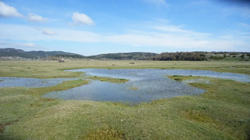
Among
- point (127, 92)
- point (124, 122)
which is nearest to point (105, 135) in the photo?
point (124, 122)

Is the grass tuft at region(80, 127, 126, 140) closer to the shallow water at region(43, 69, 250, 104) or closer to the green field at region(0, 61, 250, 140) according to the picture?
the green field at region(0, 61, 250, 140)

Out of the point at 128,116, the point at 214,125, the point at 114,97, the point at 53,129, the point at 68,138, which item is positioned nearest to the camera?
the point at 68,138

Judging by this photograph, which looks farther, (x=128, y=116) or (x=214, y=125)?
(x=128, y=116)

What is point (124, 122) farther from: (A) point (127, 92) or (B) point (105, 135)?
(A) point (127, 92)

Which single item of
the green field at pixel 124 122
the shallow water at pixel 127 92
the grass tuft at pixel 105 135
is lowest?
the shallow water at pixel 127 92

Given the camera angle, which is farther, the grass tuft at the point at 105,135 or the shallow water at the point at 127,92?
the shallow water at the point at 127,92

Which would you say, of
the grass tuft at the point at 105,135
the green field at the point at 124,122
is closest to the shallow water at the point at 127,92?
the green field at the point at 124,122

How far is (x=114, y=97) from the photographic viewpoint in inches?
1035

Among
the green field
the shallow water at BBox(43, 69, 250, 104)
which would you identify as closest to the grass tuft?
the green field

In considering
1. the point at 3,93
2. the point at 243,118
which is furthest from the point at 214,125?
the point at 3,93

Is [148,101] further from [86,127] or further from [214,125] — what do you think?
[86,127]

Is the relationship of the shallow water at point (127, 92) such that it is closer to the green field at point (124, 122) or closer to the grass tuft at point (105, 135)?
the green field at point (124, 122)

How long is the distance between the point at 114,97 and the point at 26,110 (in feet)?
44.6

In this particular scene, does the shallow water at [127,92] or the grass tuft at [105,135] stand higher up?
the grass tuft at [105,135]
